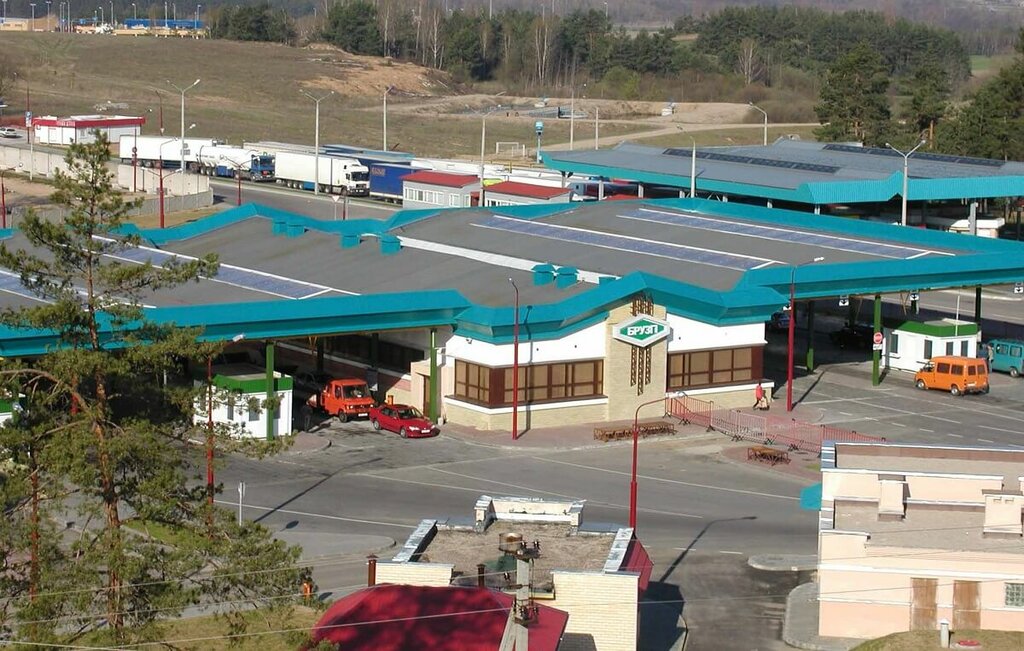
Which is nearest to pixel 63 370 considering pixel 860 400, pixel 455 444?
pixel 455 444

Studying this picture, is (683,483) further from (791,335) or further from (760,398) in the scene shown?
(791,335)

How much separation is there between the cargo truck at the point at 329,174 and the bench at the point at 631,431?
76287 mm

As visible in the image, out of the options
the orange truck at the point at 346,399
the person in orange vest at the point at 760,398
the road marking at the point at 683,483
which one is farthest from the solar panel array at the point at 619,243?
the orange truck at the point at 346,399

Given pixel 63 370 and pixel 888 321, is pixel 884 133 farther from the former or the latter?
pixel 63 370

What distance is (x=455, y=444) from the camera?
6069 cm

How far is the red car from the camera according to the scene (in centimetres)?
6150

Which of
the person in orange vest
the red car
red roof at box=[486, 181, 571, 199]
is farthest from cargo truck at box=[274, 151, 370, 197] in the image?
the red car

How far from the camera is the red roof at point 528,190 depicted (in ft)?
384

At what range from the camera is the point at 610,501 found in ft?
174

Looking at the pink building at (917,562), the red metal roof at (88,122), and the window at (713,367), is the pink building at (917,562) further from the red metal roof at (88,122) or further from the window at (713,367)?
the red metal roof at (88,122)

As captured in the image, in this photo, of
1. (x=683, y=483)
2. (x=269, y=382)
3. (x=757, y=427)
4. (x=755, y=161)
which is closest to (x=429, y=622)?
(x=683, y=483)

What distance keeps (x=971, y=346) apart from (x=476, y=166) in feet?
237

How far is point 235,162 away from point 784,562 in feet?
351

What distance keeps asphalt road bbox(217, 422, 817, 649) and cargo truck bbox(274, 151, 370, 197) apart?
77327mm
